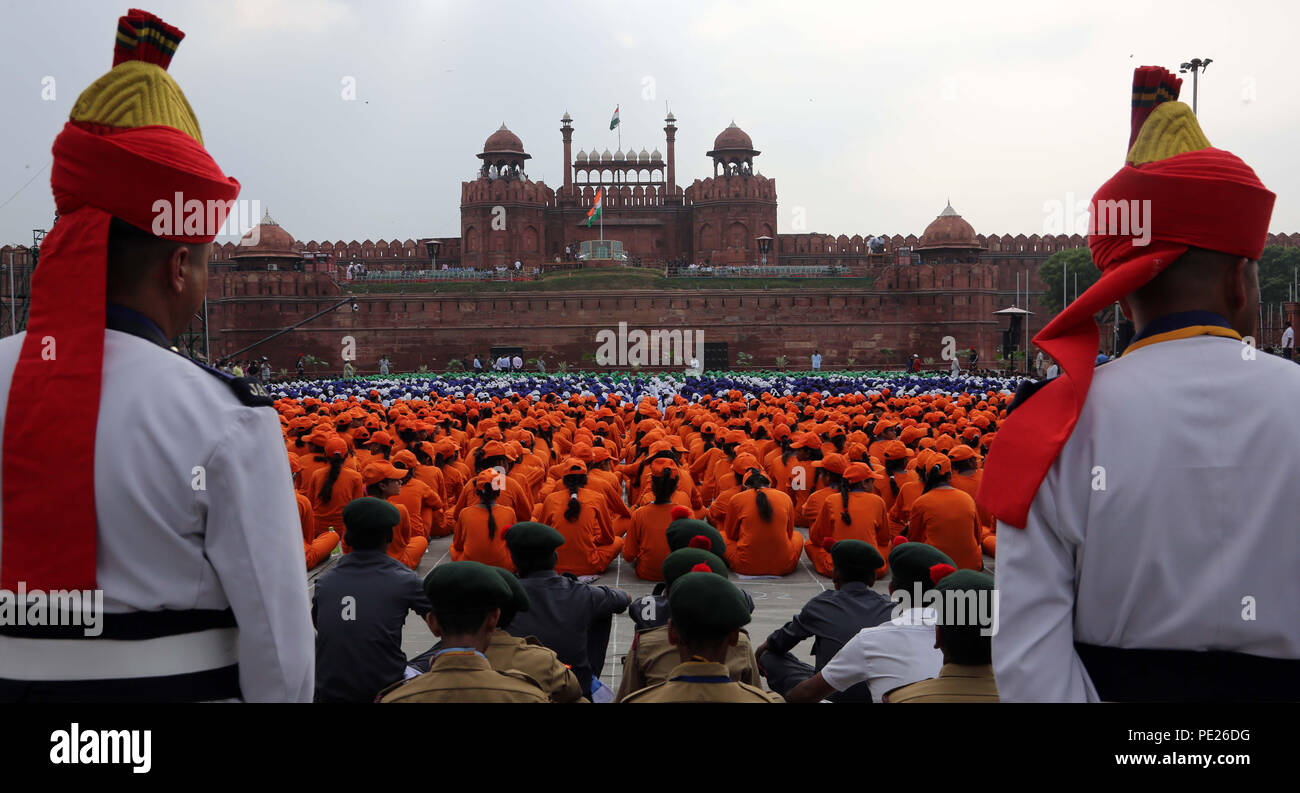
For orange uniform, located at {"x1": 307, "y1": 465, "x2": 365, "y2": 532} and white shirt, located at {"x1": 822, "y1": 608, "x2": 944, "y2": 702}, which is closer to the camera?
white shirt, located at {"x1": 822, "y1": 608, "x2": 944, "y2": 702}

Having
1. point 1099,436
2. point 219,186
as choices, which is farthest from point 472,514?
point 1099,436

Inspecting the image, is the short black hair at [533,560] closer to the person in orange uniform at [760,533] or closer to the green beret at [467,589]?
the green beret at [467,589]

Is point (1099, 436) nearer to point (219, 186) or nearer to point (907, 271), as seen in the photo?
point (219, 186)

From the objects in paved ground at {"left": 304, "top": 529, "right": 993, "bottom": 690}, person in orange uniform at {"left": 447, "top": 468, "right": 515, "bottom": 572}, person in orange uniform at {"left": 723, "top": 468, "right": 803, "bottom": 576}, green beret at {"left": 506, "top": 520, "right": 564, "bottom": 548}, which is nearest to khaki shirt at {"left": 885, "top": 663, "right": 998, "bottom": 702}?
green beret at {"left": 506, "top": 520, "right": 564, "bottom": 548}

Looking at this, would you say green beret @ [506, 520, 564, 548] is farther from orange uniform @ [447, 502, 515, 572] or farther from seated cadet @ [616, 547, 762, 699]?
orange uniform @ [447, 502, 515, 572]

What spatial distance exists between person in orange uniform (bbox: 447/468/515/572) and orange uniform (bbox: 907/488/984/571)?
9.67 feet

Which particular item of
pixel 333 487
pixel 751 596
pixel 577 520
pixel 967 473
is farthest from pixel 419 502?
pixel 967 473

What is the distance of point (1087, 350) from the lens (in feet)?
5.88

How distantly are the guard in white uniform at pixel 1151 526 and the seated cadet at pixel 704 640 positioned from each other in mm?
1183

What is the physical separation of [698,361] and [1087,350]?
40406mm

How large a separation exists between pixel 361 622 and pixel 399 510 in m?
2.54

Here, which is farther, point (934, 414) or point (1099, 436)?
point (934, 414)

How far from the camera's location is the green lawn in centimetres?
4453
